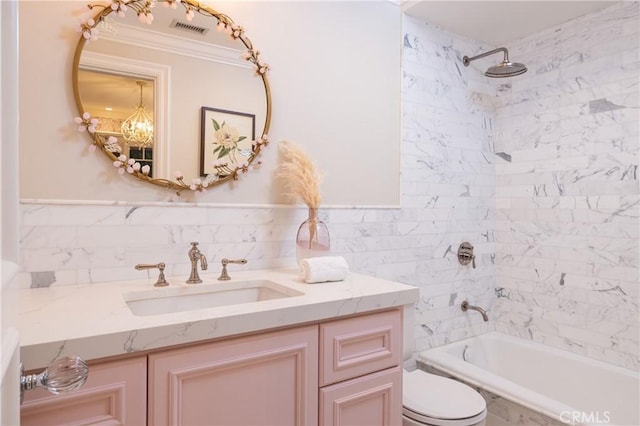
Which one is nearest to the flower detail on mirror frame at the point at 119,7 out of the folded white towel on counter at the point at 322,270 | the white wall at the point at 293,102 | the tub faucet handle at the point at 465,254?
the white wall at the point at 293,102

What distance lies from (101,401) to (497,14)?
265 centimetres

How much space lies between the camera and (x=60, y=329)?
0.94 meters

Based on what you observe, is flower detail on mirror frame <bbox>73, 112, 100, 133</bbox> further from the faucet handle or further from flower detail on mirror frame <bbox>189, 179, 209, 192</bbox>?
the faucet handle

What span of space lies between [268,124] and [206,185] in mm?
399

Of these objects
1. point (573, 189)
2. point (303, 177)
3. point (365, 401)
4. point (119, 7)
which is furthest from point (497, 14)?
point (365, 401)

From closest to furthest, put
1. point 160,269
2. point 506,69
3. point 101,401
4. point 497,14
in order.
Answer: point 101,401, point 160,269, point 506,69, point 497,14

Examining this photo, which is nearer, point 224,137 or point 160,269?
point 160,269

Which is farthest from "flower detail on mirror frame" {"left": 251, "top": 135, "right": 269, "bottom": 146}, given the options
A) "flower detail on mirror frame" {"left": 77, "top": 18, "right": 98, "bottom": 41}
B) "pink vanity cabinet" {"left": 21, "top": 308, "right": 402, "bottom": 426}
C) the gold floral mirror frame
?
"pink vanity cabinet" {"left": 21, "top": 308, "right": 402, "bottom": 426}

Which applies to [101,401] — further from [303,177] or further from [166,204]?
[303,177]

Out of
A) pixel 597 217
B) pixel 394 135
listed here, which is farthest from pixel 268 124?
pixel 597 217

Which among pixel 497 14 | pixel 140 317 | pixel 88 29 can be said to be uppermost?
pixel 497 14

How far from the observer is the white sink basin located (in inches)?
55.2

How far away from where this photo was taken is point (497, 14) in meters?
2.38

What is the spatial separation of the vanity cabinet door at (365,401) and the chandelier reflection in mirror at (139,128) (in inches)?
43.9
